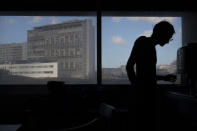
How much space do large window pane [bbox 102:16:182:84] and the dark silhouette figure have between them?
2446 millimetres

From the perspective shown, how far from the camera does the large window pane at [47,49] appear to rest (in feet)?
13.4

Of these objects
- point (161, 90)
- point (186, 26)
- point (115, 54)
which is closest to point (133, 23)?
point (115, 54)

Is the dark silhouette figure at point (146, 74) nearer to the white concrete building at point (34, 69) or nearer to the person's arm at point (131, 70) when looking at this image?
the person's arm at point (131, 70)

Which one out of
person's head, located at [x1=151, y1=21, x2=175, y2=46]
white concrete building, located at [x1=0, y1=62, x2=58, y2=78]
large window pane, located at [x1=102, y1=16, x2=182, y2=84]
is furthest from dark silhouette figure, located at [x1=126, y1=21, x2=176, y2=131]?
white concrete building, located at [x1=0, y1=62, x2=58, y2=78]

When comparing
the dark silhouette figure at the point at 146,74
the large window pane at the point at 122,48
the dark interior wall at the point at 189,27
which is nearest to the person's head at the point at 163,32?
the dark silhouette figure at the point at 146,74

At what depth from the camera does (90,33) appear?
13.5 feet

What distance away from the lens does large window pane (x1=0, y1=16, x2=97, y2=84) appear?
4074 mm

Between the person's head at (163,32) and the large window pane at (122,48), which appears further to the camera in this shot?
the large window pane at (122,48)

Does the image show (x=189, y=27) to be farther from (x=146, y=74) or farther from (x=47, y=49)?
(x=146, y=74)

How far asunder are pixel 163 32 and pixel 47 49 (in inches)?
117

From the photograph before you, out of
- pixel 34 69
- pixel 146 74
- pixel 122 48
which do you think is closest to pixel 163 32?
pixel 146 74

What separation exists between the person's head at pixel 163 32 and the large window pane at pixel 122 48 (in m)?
2.44

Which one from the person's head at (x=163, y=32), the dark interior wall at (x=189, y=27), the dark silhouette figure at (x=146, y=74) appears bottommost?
the dark silhouette figure at (x=146, y=74)
